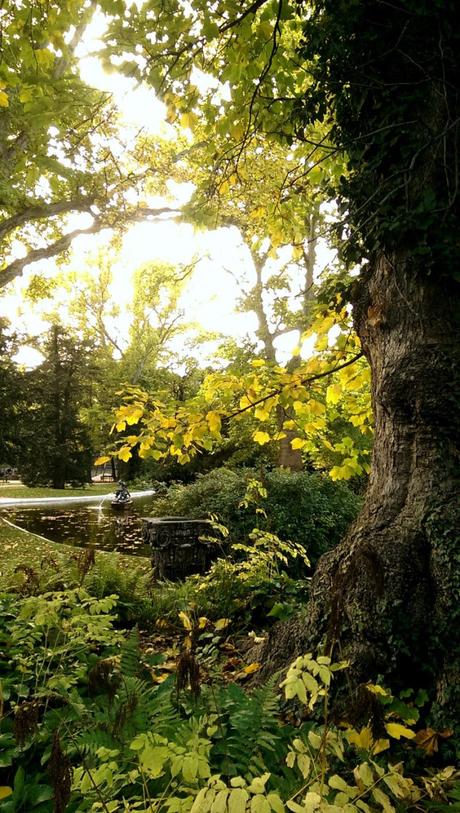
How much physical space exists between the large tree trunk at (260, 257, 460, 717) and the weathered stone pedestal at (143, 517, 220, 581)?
4.82 metres

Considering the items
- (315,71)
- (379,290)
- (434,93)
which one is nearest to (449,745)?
(379,290)

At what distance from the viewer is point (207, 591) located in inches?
186

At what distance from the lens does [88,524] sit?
13.5 m

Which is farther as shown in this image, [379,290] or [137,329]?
[137,329]

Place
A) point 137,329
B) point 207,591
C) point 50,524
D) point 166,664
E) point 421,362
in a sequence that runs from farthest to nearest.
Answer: point 137,329
point 50,524
point 207,591
point 166,664
point 421,362

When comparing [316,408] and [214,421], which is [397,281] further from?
[214,421]

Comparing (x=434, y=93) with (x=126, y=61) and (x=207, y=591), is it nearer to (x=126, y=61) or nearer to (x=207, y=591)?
(x=126, y=61)

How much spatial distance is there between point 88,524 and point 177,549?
6951 millimetres

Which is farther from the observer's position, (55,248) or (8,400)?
(8,400)

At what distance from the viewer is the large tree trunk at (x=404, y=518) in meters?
2.20

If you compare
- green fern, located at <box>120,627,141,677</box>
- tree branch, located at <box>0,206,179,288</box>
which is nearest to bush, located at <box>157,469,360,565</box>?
green fern, located at <box>120,627,141,677</box>

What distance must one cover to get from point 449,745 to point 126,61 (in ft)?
13.0

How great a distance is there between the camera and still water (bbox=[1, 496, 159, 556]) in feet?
35.3


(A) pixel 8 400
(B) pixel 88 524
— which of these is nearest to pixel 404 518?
(B) pixel 88 524
